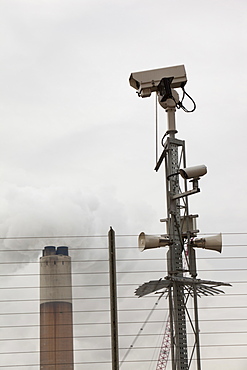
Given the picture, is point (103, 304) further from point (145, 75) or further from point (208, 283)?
point (145, 75)

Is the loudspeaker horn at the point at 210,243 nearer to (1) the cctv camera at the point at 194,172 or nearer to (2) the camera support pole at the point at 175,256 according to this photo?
(2) the camera support pole at the point at 175,256

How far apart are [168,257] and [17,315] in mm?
1980

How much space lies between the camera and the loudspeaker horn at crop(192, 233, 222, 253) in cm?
811

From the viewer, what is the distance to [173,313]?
26.6 feet

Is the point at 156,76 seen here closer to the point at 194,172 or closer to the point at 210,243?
the point at 194,172

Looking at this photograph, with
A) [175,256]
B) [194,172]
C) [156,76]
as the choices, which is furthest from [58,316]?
[194,172]

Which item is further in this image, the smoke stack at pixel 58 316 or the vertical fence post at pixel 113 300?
the smoke stack at pixel 58 316

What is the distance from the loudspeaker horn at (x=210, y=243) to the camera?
811 cm

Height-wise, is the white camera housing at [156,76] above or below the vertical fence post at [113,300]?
above

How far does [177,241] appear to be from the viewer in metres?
8.37

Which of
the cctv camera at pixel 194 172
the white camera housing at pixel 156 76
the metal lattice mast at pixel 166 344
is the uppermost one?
the white camera housing at pixel 156 76

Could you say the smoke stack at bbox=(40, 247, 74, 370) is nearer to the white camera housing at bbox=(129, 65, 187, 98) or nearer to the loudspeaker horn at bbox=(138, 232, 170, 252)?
the loudspeaker horn at bbox=(138, 232, 170, 252)

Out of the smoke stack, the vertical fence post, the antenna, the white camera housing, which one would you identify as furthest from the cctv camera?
the smoke stack

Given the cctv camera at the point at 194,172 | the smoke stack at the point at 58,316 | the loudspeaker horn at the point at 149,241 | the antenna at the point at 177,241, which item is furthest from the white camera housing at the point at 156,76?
the smoke stack at the point at 58,316
